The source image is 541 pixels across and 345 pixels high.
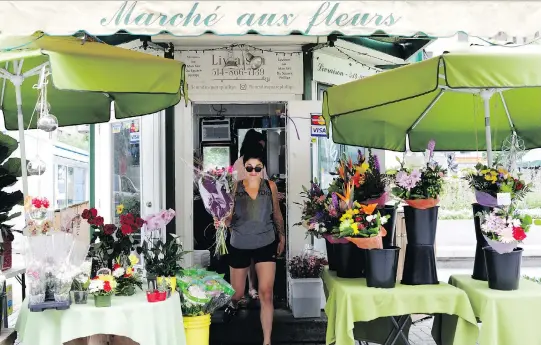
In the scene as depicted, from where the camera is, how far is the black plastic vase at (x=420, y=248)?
392 cm

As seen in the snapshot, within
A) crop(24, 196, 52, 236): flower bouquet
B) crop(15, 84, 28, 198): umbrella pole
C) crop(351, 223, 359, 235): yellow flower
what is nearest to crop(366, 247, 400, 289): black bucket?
crop(351, 223, 359, 235): yellow flower

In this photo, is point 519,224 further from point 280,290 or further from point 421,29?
point 280,290

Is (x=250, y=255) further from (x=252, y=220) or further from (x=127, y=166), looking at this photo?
(x=127, y=166)

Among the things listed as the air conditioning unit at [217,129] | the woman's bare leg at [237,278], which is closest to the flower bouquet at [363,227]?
the woman's bare leg at [237,278]

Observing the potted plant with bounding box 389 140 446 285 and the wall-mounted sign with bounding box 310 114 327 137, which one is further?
the wall-mounted sign with bounding box 310 114 327 137

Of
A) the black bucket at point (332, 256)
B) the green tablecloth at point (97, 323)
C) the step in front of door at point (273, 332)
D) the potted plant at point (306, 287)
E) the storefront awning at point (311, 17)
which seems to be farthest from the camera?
the potted plant at point (306, 287)

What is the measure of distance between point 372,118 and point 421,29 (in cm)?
192

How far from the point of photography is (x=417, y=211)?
3.98 m

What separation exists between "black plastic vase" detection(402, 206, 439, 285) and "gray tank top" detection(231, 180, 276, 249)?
1365 millimetres

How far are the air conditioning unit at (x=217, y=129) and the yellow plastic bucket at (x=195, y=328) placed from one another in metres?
4.40

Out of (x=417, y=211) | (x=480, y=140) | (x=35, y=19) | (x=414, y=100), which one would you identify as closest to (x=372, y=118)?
(x=414, y=100)

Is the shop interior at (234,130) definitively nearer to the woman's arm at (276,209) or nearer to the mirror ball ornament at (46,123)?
the woman's arm at (276,209)

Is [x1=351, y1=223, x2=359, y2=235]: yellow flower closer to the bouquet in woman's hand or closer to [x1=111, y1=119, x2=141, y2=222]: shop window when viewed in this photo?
A: the bouquet in woman's hand

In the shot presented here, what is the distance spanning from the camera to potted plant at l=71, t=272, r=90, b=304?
137 inches
